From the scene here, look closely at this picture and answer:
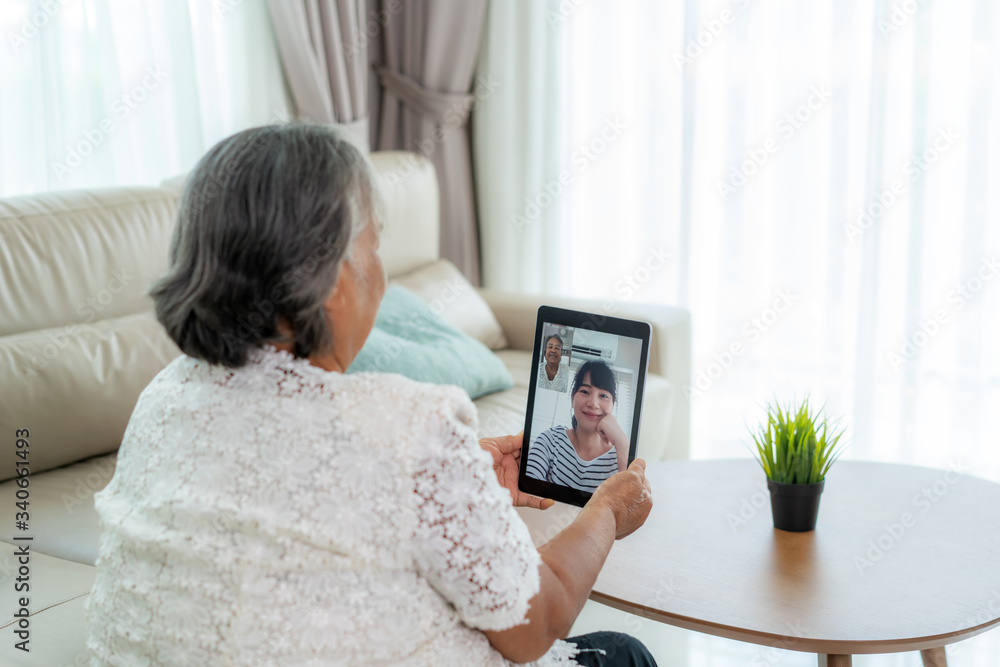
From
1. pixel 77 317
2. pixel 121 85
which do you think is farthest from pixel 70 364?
pixel 121 85

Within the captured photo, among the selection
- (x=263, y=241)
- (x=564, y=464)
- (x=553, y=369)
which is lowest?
(x=564, y=464)

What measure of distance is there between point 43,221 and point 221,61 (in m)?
0.98

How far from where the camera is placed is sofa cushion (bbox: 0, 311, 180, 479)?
161 cm

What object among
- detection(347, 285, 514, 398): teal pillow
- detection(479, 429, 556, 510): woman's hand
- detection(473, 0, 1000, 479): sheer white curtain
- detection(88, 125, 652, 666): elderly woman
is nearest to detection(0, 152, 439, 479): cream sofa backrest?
detection(347, 285, 514, 398): teal pillow

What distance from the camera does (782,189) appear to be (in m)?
2.76

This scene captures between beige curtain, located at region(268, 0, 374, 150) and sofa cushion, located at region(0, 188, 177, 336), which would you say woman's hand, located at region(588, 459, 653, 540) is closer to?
sofa cushion, located at region(0, 188, 177, 336)

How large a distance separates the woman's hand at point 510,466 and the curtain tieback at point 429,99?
2128 millimetres

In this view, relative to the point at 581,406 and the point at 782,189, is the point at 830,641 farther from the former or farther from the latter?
the point at 782,189

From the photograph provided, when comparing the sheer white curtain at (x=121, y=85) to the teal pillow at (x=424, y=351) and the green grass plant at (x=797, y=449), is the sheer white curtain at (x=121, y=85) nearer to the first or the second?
the teal pillow at (x=424, y=351)

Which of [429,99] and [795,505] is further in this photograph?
[429,99]

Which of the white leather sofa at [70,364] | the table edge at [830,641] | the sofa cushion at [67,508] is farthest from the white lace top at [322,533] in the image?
the sofa cushion at [67,508]

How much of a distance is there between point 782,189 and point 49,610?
7.62 ft

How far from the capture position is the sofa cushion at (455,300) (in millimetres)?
2527

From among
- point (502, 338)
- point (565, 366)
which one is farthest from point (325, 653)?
point (502, 338)
